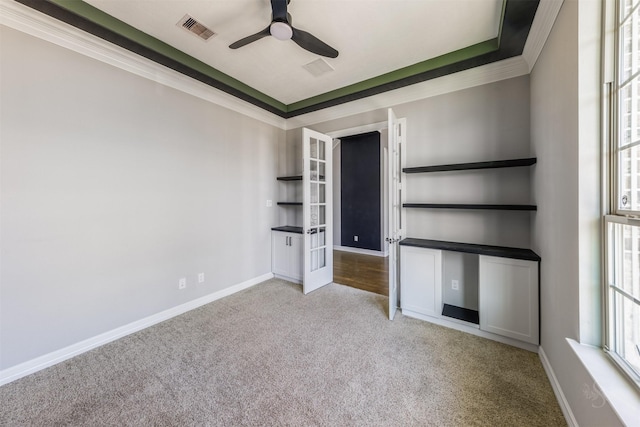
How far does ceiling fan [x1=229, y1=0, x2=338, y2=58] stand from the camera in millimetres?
1674

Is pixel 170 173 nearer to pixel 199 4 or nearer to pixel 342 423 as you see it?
pixel 199 4

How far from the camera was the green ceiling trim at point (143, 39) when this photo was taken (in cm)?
181

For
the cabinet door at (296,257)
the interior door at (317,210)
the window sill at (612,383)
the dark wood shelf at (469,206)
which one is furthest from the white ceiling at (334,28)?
the window sill at (612,383)

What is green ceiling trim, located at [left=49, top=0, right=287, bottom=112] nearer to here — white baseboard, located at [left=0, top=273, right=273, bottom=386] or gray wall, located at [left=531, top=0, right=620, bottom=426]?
white baseboard, located at [left=0, top=273, right=273, bottom=386]

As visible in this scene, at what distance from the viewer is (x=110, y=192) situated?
220 centimetres

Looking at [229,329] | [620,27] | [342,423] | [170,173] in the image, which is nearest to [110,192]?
[170,173]

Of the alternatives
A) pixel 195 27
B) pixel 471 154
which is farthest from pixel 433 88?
pixel 195 27

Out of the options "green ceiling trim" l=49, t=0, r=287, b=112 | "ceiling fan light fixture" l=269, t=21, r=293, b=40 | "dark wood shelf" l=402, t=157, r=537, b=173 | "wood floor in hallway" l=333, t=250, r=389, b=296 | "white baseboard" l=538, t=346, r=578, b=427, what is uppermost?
"green ceiling trim" l=49, t=0, r=287, b=112

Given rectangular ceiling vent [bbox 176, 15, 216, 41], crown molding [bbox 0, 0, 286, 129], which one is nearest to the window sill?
rectangular ceiling vent [bbox 176, 15, 216, 41]

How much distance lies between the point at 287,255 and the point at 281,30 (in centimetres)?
283

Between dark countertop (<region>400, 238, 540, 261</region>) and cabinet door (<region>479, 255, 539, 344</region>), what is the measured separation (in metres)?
0.05

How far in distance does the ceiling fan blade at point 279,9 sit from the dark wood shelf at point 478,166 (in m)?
1.85

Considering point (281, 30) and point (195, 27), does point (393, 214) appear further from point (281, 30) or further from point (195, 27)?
point (195, 27)

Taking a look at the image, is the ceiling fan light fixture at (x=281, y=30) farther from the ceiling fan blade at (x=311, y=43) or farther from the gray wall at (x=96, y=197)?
the gray wall at (x=96, y=197)
